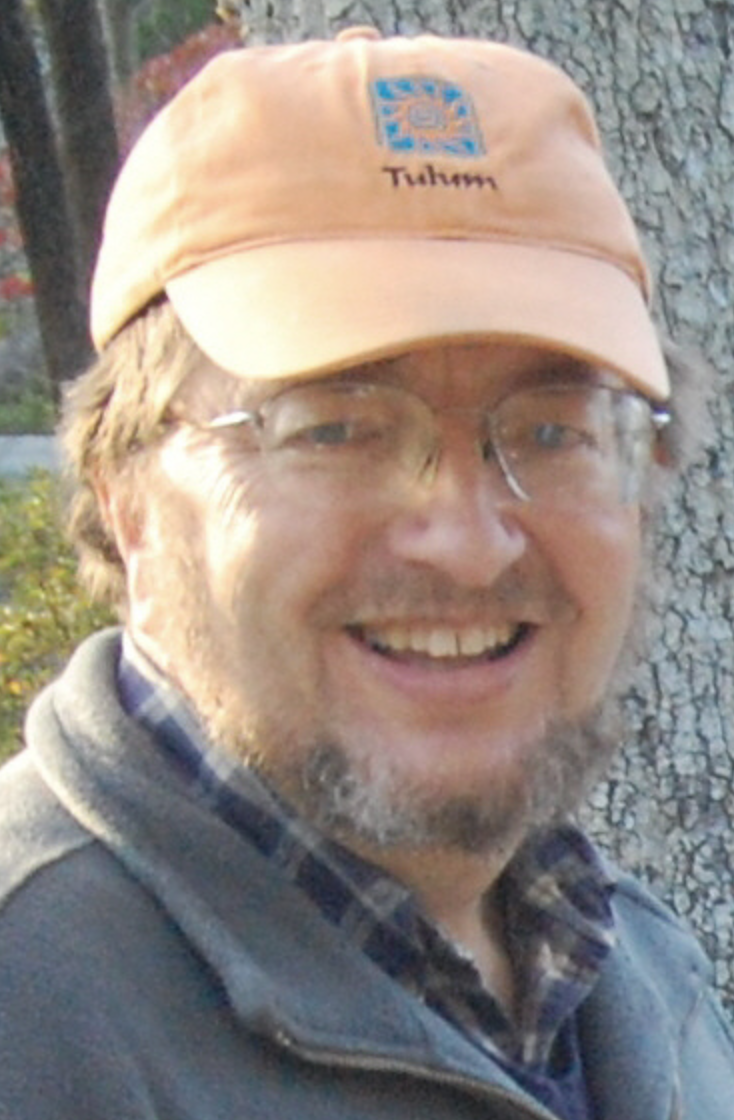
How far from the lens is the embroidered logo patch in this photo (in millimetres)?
2145

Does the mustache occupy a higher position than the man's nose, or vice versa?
the man's nose

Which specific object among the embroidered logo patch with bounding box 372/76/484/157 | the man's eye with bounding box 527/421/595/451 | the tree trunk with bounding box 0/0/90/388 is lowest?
the tree trunk with bounding box 0/0/90/388

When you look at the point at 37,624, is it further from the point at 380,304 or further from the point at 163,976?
the point at 163,976

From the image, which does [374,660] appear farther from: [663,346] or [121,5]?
[121,5]

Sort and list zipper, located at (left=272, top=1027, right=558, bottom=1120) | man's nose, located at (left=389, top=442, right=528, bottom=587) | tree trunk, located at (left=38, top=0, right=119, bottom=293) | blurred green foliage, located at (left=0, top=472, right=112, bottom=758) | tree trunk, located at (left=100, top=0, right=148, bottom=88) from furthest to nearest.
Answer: tree trunk, located at (left=100, top=0, right=148, bottom=88) < tree trunk, located at (left=38, top=0, right=119, bottom=293) < blurred green foliage, located at (left=0, top=472, right=112, bottom=758) < man's nose, located at (left=389, top=442, right=528, bottom=587) < zipper, located at (left=272, top=1027, right=558, bottom=1120)

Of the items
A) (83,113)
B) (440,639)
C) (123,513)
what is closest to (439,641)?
(440,639)

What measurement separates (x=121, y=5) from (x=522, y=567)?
14.8 m

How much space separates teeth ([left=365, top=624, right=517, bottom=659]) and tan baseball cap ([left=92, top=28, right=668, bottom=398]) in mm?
242

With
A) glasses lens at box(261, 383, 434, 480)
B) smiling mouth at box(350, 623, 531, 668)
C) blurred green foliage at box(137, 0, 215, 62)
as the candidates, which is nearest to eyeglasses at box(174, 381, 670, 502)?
glasses lens at box(261, 383, 434, 480)

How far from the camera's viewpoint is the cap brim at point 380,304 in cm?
204

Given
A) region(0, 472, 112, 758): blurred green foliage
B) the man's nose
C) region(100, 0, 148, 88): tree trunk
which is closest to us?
the man's nose

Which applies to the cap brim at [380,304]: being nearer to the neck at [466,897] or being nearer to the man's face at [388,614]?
the man's face at [388,614]

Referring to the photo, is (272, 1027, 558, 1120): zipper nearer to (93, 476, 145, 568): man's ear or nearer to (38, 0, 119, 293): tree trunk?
(93, 476, 145, 568): man's ear

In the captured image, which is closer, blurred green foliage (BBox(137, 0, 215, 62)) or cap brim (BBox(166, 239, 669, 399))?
cap brim (BBox(166, 239, 669, 399))
